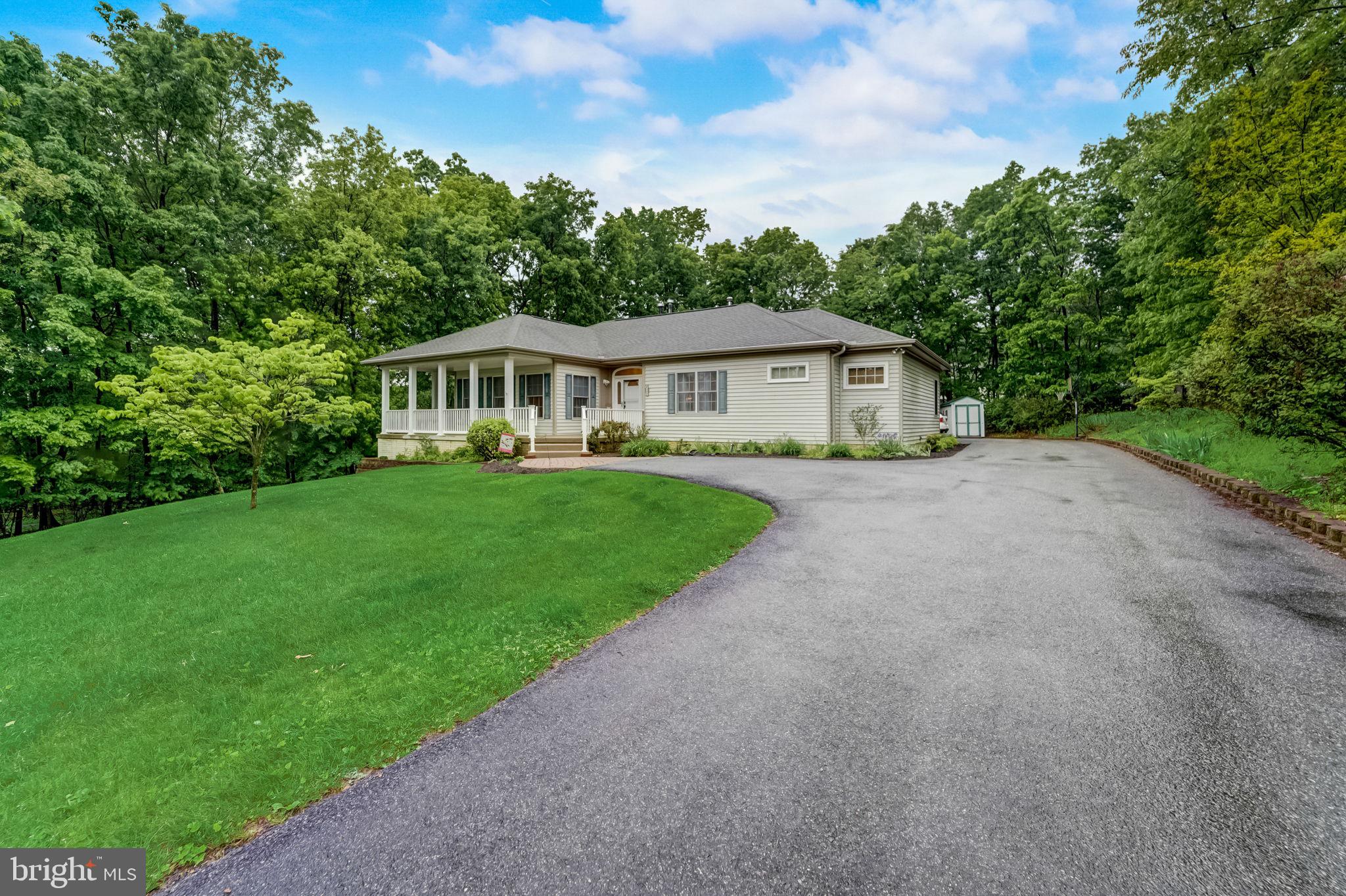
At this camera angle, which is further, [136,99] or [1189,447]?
[136,99]

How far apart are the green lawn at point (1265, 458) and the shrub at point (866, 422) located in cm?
617

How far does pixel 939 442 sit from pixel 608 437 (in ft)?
33.7

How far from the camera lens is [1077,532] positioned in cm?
596

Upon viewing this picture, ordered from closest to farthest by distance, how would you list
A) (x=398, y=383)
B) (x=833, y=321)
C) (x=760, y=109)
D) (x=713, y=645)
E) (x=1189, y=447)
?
(x=713, y=645) → (x=1189, y=447) → (x=760, y=109) → (x=833, y=321) → (x=398, y=383)

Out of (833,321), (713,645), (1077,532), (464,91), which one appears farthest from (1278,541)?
(464,91)

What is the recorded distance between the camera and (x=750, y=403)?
16.7 meters

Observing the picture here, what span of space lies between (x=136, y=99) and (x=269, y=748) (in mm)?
23490

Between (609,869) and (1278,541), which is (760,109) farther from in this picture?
(609,869)

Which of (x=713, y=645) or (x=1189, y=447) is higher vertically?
(x=1189, y=447)

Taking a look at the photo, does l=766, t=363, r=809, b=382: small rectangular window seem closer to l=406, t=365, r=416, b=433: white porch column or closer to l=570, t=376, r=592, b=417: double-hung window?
l=570, t=376, r=592, b=417: double-hung window

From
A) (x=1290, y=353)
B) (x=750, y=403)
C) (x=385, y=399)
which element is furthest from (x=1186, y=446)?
(x=385, y=399)

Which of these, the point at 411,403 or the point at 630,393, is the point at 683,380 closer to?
the point at 630,393

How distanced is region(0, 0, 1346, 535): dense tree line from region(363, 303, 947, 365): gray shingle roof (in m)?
4.56

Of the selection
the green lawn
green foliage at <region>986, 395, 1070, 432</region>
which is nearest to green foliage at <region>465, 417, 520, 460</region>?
the green lawn
